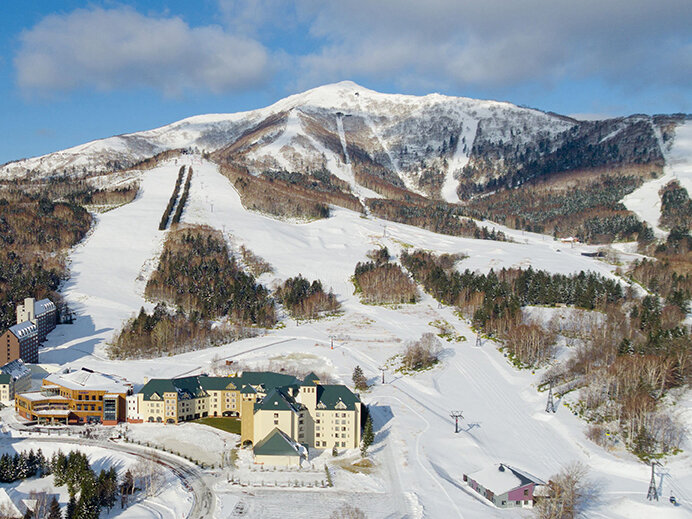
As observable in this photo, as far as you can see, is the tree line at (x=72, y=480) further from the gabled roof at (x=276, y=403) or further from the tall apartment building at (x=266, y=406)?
the gabled roof at (x=276, y=403)

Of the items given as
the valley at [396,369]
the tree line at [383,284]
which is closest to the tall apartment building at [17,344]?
the valley at [396,369]

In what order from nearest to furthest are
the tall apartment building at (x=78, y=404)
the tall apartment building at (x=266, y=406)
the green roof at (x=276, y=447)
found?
the green roof at (x=276, y=447)
the tall apartment building at (x=266, y=406)
the tall apartment building at (x=78, y=404)

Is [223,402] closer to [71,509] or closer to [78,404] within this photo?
[78,404]

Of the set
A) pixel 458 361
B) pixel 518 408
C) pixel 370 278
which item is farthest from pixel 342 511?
pixel 370 278

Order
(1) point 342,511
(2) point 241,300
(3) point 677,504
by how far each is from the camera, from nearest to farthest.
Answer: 1. (1) point 342,511
2. (3) point 677,504
3. (2) point 241,300

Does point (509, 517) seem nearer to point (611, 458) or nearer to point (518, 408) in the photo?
point (611, 458)

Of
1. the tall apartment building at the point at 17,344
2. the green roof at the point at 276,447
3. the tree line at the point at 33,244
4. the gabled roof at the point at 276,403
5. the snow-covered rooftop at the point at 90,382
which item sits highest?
the tree line at the point at 33,244

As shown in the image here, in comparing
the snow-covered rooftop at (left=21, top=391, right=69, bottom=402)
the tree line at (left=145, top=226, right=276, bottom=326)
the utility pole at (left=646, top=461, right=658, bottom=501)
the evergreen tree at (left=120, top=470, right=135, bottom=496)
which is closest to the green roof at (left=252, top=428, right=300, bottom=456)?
the evergreen tree at (left=120, top=470, right=135, bottom=496)
